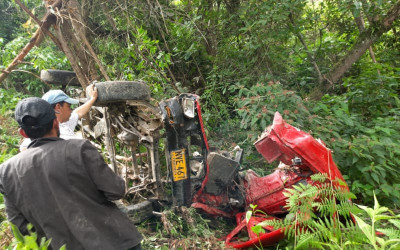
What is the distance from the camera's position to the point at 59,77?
13.6 ft

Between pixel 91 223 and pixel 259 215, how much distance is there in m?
1.91

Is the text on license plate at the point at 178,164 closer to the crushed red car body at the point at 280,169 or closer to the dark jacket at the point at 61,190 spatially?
the crushed red car body at the point at 280,169

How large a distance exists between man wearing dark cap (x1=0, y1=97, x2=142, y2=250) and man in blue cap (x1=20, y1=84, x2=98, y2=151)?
3.07ft

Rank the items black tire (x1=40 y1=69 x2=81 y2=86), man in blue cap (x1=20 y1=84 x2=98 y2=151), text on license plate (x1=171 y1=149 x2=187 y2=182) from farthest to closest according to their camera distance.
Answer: black tire (x1=40 y1=69 x2=81 y2=86) → text on license plate (x1=171 y1=149 x2=187 y2=182) → man in blue cap (x1=20 y1=84 x2=98 y2=151)

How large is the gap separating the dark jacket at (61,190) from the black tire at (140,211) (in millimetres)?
1104

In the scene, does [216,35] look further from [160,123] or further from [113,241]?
[113,241]

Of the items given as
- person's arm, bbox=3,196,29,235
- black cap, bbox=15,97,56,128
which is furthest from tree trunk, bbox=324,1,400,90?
person's arm, bbox=3,196,29,235

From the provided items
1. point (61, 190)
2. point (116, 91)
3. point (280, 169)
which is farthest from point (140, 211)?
point (280, 169)

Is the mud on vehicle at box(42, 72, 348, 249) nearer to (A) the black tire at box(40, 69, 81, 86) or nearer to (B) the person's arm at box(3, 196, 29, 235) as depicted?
(B) the person's arm at box(3, 196, 29, 235)

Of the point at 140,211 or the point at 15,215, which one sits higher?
the point at 15,215

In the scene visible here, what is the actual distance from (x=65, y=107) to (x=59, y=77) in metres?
1.85

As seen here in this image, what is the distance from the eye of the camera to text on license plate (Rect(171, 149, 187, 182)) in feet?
9.53

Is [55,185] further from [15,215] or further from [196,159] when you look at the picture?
[196,159]

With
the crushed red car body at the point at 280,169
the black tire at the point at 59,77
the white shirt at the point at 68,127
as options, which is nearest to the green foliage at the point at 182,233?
the crushed red car body at the point at 280,169
